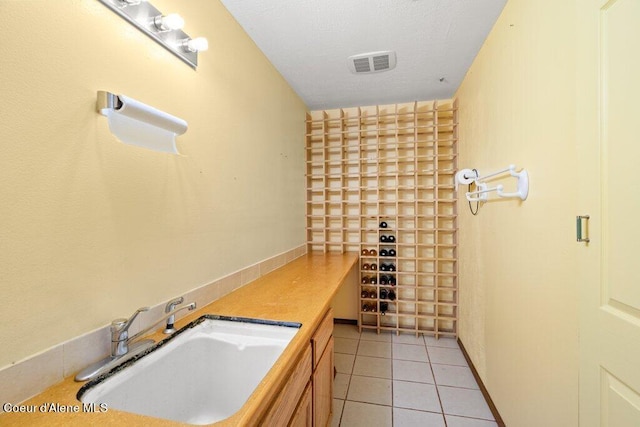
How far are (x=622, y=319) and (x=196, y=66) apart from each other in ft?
6.33

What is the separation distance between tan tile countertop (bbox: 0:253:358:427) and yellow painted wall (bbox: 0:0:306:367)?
15cm

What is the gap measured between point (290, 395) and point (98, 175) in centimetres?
101

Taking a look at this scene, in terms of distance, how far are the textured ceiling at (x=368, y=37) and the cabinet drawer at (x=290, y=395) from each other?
1945 mm

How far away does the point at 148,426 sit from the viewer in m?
0.62

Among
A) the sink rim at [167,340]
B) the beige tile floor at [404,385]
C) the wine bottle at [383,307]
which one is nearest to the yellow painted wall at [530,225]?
the beige tile floor at [404,385]

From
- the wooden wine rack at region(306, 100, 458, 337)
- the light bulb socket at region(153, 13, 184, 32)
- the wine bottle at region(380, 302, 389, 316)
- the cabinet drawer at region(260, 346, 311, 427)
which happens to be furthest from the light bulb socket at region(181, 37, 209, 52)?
the wine bottle at region(380, 302, 389, 316)

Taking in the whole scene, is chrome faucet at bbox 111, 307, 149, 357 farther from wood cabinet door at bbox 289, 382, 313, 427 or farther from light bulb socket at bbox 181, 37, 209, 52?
light bulb socket at bbox 181, 37, 209, 52

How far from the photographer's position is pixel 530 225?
4.40 feet

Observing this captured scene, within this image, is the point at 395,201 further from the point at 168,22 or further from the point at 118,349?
the point at 118,349

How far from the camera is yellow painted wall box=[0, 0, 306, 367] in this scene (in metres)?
0.70

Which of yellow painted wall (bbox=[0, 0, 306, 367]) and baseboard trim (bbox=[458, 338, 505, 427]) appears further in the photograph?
baseboard trim (bbox=[458, 338, 505, 427])

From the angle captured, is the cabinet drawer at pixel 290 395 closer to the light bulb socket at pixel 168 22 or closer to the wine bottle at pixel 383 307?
the light bulb socket at pixel 168 22

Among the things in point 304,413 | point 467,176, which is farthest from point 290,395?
Result: point 467,176

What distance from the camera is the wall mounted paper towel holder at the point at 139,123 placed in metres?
0.89
